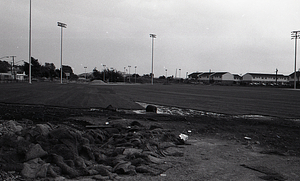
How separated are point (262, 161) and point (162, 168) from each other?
2.81 metres

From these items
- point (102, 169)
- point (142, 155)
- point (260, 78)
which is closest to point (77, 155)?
point (102, 169)

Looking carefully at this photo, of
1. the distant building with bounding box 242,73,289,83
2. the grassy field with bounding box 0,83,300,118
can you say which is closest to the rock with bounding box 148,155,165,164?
the grassy field with bounding box 0,83,300,118

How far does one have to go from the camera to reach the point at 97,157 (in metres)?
6.19

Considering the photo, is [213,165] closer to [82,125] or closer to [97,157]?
[97,157]

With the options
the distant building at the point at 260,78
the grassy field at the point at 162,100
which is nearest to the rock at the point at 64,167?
the grassy field at the point at 162,100

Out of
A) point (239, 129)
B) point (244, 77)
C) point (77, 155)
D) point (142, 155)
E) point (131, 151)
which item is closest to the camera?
point (77, 155)

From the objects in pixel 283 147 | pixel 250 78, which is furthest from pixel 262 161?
pixel 250 78

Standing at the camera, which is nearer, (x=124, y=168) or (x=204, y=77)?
(x=124, y=168)

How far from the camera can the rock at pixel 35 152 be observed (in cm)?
554

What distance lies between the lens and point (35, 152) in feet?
18.5

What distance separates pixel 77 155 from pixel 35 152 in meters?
0.93

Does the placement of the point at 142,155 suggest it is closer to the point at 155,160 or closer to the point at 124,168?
the point at 155,160

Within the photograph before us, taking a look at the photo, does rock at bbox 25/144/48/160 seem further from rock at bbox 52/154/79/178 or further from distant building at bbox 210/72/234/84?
distant building at bbox 210/72/234/84

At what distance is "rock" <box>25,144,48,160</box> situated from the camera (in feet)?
18.2
